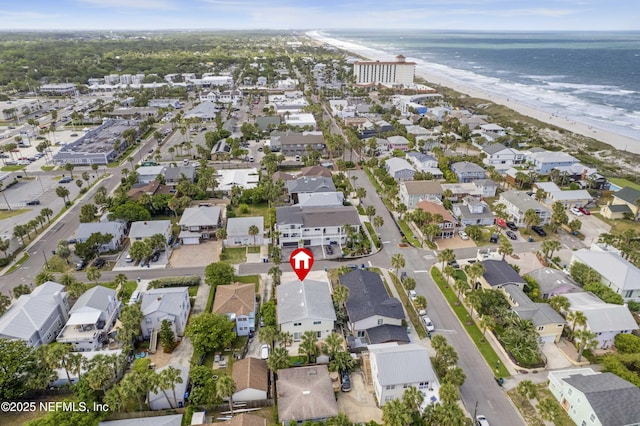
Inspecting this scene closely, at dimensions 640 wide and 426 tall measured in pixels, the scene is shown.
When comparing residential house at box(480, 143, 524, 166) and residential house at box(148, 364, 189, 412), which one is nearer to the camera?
residential house at box(148, 364, 189, 412)

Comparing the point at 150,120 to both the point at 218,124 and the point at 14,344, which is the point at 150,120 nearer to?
the point at 218,124

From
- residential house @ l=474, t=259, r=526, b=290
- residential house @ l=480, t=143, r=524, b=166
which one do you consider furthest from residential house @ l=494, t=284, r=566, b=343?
residential house @ l=480, t=143, r=524, b=166

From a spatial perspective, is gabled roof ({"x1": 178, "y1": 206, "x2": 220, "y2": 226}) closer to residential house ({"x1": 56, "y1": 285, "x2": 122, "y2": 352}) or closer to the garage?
the garage

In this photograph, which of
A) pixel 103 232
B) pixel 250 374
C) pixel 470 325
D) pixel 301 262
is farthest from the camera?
pixel 103 232

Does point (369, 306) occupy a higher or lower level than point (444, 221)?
lower

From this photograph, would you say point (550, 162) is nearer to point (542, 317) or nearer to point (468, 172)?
point (468, 172)

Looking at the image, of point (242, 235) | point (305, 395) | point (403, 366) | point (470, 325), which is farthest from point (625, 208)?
point (305, 395)

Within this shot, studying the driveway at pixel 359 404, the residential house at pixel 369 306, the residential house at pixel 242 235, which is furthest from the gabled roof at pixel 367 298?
the residential house at pixel 242 235
